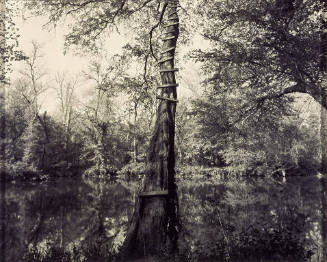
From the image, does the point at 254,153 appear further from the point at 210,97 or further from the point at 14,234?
the point at 14,234

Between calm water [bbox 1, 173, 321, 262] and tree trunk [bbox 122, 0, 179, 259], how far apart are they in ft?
1.76

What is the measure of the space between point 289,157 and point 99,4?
136 feet

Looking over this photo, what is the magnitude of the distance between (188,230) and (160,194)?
14.4 feet

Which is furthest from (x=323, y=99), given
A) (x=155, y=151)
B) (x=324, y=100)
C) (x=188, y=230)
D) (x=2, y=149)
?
(x=2, y=149)

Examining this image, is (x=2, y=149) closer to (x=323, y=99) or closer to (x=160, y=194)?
(x=160, y=194)

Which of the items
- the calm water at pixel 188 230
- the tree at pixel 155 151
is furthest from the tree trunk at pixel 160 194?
the calm water at pixel 188 230

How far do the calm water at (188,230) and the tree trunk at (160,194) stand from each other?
54 centimetres

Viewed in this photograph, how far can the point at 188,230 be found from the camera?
32.0 feet

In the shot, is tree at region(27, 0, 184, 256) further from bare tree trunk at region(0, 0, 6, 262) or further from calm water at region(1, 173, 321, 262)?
bare tree trunk at region(0, 0, 6, 262)

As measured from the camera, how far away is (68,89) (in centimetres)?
4575

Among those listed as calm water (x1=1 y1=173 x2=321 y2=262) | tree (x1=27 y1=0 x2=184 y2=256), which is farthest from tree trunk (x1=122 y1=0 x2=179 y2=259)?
calm water (x1=1 y1=173 x2=321 y2=262)

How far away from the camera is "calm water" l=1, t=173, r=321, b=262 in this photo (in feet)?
19.3

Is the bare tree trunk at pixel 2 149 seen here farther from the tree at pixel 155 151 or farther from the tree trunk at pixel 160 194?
the tree trunk at pixel 160 194

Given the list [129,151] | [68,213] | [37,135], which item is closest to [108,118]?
[129,151]
